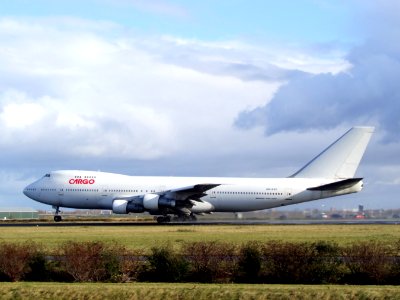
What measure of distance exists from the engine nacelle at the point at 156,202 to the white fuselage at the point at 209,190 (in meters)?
1.98

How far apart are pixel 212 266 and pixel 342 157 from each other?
48.1 metres

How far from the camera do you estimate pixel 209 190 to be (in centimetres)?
7331

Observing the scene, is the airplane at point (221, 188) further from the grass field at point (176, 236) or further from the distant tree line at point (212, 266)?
the distant tree line at point (212, 266)

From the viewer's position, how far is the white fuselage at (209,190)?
241 ft

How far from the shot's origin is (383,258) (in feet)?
92.1

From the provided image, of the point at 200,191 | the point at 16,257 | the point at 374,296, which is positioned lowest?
the point at 374,296

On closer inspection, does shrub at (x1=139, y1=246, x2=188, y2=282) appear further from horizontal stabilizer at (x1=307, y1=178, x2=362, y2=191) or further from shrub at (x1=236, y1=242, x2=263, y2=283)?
horizontal stabilizer at (x1=307, y1=178, x2=362, y2=191)

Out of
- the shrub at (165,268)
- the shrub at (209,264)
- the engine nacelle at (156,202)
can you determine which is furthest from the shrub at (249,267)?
the engine nacelle at (156,202)

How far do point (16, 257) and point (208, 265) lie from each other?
6.95 meters

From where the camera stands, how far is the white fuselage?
73.4 meters

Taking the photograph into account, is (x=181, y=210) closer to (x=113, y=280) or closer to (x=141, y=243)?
(x=141, y=243)

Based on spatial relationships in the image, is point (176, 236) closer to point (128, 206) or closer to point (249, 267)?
point (249, 267)

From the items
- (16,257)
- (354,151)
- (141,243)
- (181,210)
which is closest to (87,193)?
(181,210)

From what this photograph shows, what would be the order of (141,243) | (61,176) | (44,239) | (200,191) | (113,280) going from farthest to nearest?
(61,176)
(200,191)
(44,239)
(141,243)
(113,280)
